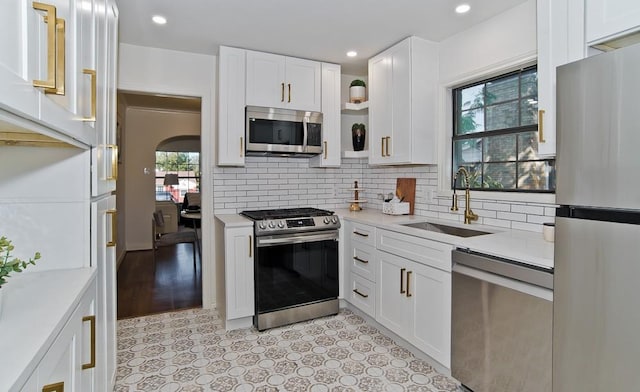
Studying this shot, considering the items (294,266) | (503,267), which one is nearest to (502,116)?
(503,267)

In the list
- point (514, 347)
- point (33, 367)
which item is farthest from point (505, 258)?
point (33, 367)

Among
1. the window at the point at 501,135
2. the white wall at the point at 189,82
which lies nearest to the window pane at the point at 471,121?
the window at the point at 501,135

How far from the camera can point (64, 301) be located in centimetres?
109

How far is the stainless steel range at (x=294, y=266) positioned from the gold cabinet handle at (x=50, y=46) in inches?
83.0

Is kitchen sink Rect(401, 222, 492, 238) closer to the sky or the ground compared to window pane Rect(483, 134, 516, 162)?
closer to the ground

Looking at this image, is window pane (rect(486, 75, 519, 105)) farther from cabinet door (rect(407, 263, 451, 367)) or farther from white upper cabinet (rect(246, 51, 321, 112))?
white upper cabinet (rect(246, 51, 321, 112))

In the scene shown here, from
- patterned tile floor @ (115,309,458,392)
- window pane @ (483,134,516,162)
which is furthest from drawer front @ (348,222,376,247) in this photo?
window pane @ (483,134,516,162)

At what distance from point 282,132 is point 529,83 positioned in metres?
2.07

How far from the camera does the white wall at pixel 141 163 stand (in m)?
6.16

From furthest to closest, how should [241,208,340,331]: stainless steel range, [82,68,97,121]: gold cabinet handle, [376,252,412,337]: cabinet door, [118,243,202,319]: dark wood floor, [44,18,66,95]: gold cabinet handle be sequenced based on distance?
[118,243,202,319]: dark wood floor, [241,208,340,331]: stainless steel range, [376,252,412,337]: cabinet door, [82,68,97,121]: gold cabinet handle, [44,18,66,95]: gold cabinet handle

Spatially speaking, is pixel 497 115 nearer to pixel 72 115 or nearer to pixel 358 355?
pixel 358 355

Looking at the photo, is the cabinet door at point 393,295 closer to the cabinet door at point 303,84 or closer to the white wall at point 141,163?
the cabinet door at point 303,84

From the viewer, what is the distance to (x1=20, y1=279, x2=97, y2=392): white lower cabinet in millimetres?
848

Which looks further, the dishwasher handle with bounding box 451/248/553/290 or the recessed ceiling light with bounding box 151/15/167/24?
the recessed ceiling light with bounding box 151/15/167/24
